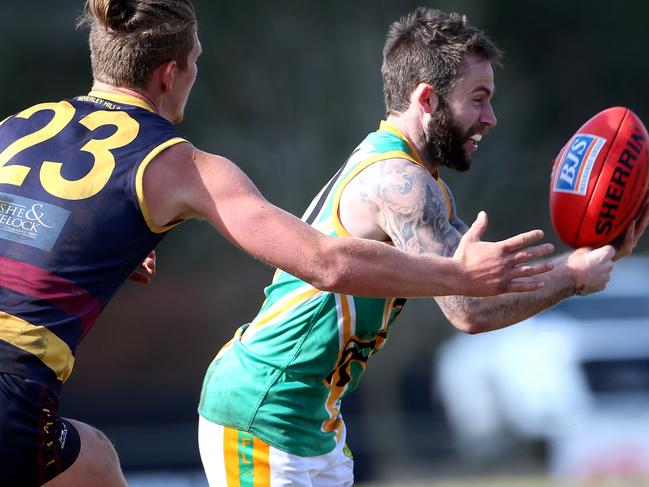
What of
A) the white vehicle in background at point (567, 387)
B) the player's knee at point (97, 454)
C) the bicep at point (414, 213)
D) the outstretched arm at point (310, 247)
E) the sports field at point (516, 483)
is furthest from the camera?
the white vehicle in background at point (567, 387)

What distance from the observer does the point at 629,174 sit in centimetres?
443

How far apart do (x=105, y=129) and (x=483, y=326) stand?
1476 mm

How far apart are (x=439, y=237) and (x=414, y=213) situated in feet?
0.39

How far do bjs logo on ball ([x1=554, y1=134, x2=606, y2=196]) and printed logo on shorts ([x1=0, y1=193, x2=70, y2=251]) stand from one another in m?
2.06

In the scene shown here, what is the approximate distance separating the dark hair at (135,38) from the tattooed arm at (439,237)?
88 cm

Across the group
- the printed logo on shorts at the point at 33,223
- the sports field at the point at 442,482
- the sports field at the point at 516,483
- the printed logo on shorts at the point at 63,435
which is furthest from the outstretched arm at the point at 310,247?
the sports field at the point at 442,482

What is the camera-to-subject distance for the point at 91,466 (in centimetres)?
362

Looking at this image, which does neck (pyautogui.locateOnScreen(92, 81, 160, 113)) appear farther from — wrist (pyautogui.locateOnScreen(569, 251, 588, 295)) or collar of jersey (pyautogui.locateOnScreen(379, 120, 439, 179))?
wrist (pyautogui.locateOnScreen(569, 251, 588, 295))

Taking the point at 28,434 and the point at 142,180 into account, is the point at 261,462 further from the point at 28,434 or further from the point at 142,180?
the point at 142,180

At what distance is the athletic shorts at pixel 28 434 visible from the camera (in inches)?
131

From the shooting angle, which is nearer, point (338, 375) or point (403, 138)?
point (338, 375)

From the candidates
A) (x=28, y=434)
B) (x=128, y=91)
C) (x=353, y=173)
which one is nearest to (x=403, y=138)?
(x=353, y=173)

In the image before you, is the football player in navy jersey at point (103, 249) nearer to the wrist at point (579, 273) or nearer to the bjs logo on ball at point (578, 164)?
the wrist at point (579, 273)

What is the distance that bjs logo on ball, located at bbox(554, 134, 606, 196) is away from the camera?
4.48 m
